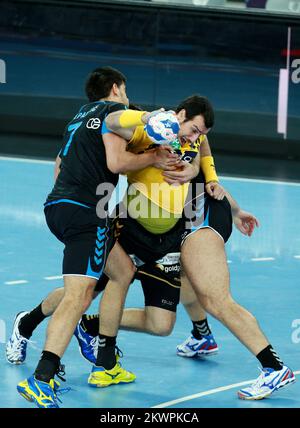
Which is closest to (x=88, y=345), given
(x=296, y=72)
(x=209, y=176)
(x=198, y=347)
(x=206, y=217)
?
(x=198, y=347)

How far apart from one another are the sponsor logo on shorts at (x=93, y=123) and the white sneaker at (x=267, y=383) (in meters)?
1.81

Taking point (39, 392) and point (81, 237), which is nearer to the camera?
point (39, 392)

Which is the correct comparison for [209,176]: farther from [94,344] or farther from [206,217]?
[94,344]

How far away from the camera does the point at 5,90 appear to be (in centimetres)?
1591

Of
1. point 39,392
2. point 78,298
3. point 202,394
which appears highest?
point 78,298

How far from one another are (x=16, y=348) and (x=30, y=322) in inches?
7.9

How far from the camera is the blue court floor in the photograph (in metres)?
6.82

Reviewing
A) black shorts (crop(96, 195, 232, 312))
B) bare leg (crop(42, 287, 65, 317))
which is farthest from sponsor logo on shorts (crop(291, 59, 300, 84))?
bare leg (crop(42, 287, 65, 317))

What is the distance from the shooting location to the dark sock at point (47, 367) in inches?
252

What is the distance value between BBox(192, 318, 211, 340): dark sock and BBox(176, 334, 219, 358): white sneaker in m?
0.03

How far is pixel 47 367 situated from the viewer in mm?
6434

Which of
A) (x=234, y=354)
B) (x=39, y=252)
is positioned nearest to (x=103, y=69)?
(x=234, y=354)

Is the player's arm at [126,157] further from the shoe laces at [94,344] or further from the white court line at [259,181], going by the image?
the white court line at [259,181]

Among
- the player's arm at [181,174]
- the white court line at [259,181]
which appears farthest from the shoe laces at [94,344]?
the white court line at [259,181]
